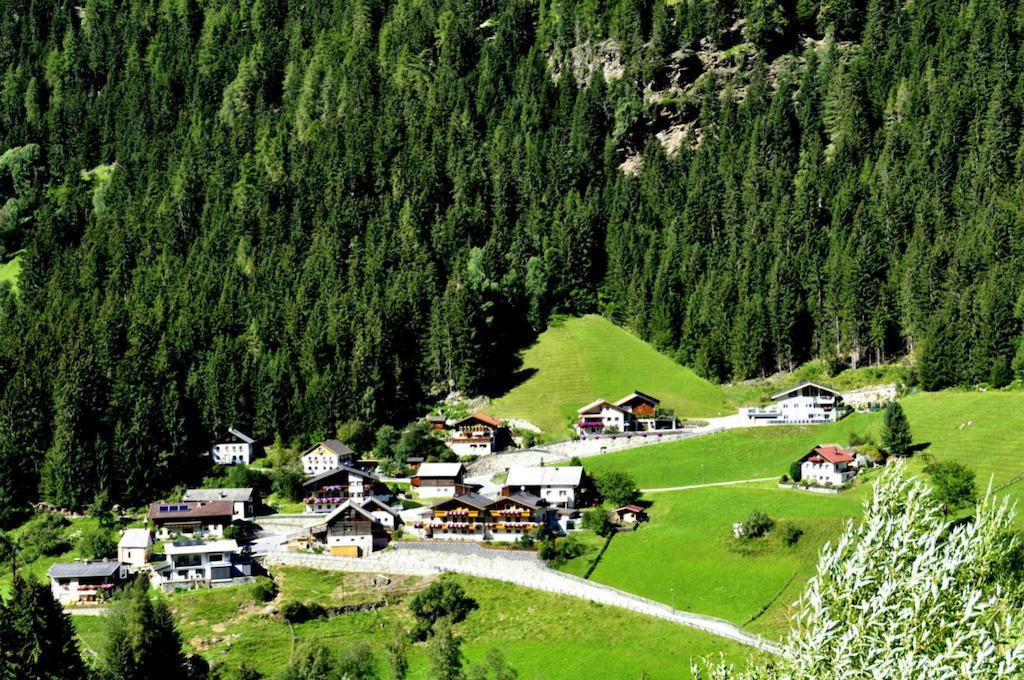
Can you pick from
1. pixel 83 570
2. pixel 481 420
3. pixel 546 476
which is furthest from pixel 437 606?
pixel 481 420

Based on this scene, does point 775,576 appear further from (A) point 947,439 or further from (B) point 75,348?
(B) point 75,348

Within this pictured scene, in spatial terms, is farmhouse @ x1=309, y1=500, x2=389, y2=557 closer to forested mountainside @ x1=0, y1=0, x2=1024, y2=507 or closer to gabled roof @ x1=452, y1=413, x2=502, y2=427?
gabled roof @ x1=452, y1=413, x2=502, y2=427

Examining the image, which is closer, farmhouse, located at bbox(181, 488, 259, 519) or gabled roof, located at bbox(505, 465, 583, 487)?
gabled roof, located at bbox(505, 465, 583, 487)

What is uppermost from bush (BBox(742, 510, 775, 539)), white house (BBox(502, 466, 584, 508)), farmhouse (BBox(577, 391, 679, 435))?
farmhouse (BBox(577, 391, 679, 435))

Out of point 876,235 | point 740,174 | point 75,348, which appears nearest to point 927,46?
point 740,174

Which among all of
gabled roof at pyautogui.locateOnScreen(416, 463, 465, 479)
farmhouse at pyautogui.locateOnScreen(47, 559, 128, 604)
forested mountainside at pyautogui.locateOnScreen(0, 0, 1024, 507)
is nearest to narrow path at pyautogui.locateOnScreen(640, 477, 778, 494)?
gabled roof at pyautogui.locateOnScreen(416, 463, 465, 479)

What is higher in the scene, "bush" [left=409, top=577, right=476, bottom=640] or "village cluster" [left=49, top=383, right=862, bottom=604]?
"village cluster" [left=49, top=383, right=862, bottom=604]

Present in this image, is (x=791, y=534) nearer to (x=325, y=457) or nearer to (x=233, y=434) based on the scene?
(x=325, y=457)
